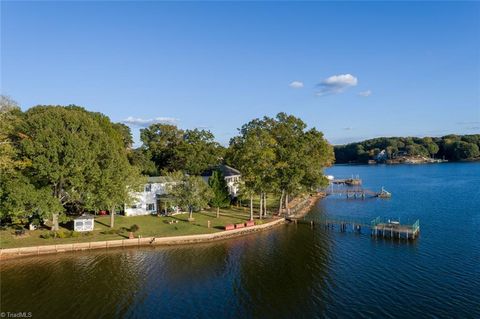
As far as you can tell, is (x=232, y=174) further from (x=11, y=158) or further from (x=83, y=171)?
(x=11, y=158)

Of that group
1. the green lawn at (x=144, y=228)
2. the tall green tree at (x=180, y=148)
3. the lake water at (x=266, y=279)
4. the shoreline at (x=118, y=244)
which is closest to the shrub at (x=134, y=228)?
the green lawn at (x=144, y=228)

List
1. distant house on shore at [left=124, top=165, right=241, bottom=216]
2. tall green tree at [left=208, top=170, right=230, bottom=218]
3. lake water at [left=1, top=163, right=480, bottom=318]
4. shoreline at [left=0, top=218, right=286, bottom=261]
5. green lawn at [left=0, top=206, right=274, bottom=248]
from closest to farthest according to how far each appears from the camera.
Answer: lake water at [left=1, top=163, right=480, bottom=318] → shoreline at [left=0, top=218, right=286, bottom=261] → green lawn at [left=0, top=206, right=274, bottom=248] → distant house on shore at [left=124, top=165, right=241, bottom=216] → tall green tree at [left=208, top=170, right=230, bottom=218]

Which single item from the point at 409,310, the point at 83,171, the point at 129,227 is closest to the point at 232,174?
the point at 129,227

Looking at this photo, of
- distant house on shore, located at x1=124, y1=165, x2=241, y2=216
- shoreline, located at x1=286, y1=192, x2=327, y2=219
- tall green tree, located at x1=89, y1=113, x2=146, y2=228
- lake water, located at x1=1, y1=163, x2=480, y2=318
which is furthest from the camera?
shoreline, located at x1=286, y1=192, x2=327, y2=219

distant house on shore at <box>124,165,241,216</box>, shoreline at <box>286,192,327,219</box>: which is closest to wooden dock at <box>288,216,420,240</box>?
shoreline at <box>286,192,327,219</box>

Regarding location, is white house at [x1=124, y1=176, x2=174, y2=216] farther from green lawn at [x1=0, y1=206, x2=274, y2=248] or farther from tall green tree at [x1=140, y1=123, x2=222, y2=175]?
tall green tree at [x1=140, y1=123, x2=222, y2=175]

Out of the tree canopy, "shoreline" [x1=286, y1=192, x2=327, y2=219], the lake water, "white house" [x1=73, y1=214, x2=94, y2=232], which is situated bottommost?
the lake water

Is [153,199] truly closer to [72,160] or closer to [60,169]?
[72,160]

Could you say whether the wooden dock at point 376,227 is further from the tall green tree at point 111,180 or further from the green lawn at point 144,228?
the tall green tree at point 111,180
